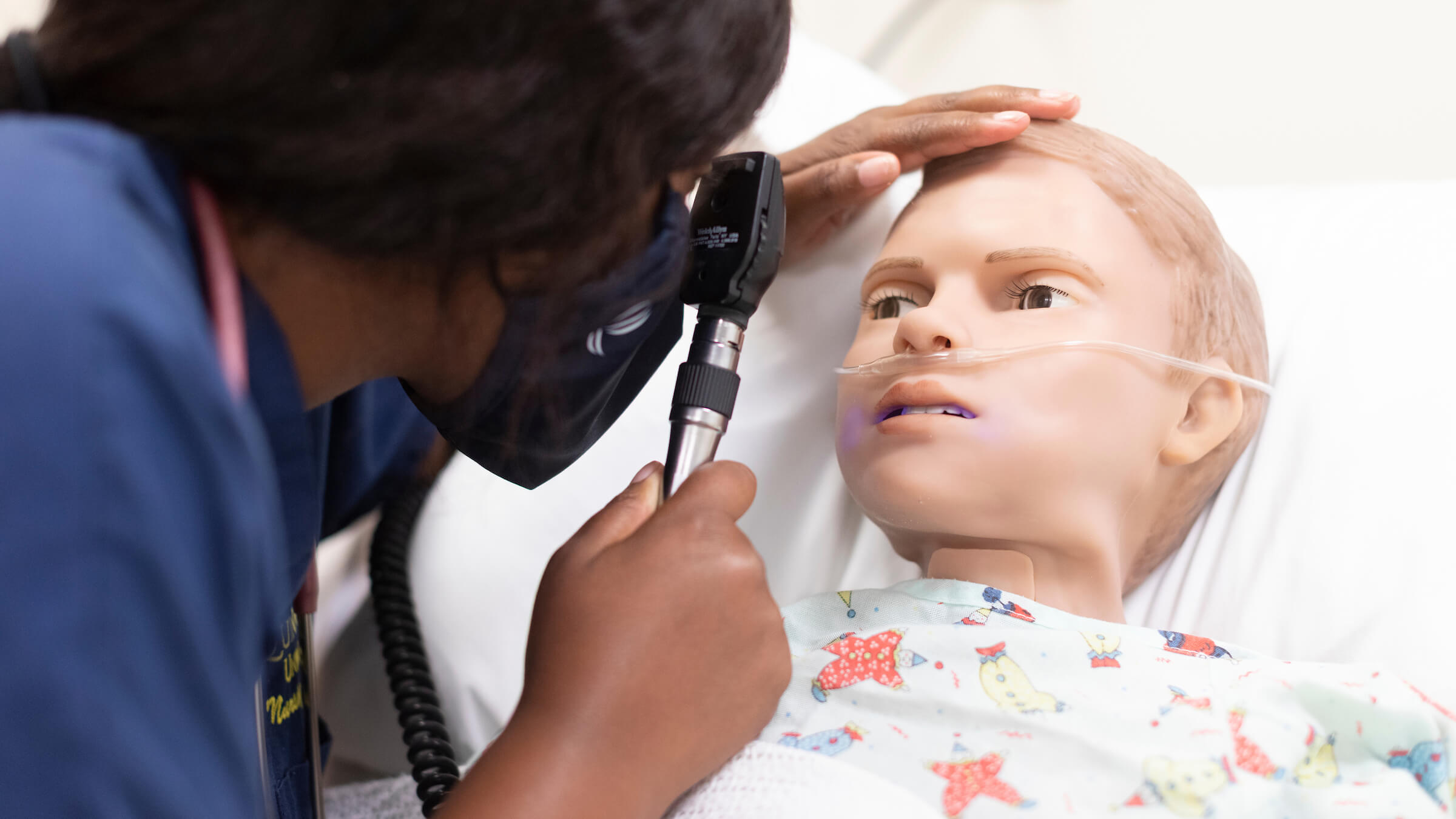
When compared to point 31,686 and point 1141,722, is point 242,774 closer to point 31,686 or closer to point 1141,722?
point 31,686

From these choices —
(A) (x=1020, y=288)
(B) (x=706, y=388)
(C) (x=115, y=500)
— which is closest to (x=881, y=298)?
(A) (x=1020, y=288)

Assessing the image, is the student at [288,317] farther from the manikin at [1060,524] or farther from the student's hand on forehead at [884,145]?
the student's hand on forehead at [884,145]

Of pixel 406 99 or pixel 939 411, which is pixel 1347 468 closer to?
pixel 939 411

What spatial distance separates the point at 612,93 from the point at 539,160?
0.19 feet

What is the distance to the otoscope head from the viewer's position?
944mm

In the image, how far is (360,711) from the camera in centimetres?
142

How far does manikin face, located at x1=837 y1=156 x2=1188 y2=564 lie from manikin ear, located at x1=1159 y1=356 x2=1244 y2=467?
2 cm

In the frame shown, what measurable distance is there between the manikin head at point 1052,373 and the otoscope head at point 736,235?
6.1 inches

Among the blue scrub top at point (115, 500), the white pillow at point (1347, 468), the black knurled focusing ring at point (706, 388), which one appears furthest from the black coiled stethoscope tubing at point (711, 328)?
the white pillow at point (1347, 468)

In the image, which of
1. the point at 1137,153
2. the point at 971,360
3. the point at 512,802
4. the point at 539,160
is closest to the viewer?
the point at 539,160

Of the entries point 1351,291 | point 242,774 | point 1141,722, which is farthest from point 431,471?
point 1351,291

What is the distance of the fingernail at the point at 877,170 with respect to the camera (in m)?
1.18

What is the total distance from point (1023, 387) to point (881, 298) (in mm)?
219

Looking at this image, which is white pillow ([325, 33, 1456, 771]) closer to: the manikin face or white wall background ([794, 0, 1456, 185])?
the manikin face
